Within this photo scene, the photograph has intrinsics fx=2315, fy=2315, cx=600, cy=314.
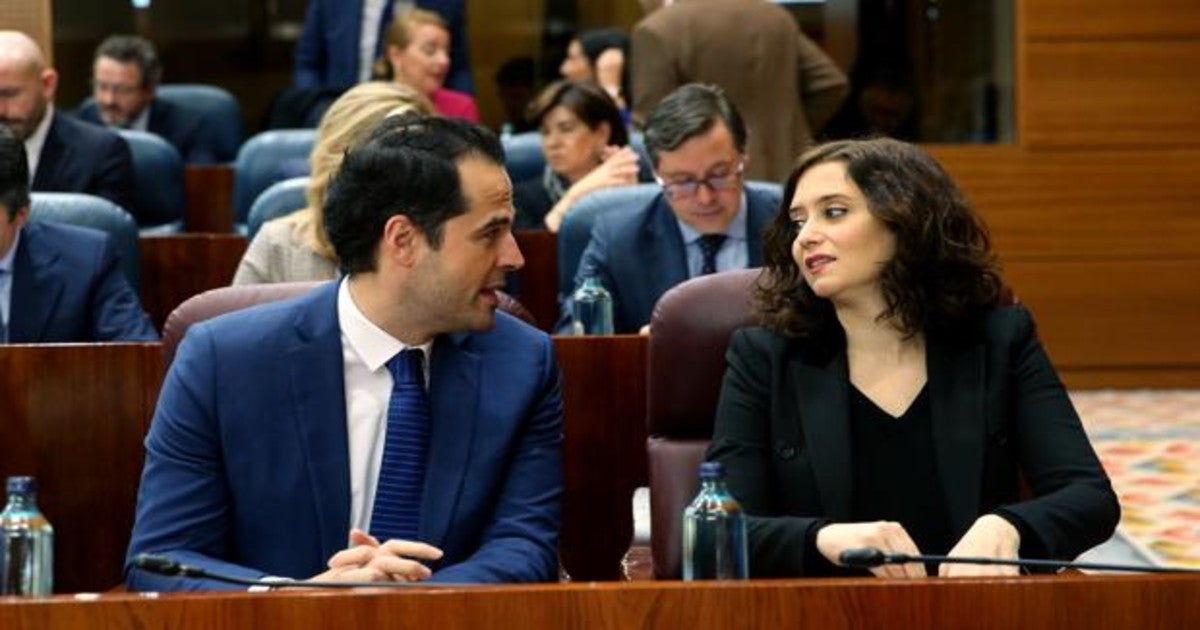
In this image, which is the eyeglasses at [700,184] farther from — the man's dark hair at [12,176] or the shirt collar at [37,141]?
the shirt collar at [37,141]

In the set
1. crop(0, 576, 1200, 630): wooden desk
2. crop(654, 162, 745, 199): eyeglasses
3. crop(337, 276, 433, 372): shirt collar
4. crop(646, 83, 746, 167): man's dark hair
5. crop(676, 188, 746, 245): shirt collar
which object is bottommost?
crop(0, 576, 1200, 630): wooden desk

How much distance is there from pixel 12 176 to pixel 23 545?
1468 mm

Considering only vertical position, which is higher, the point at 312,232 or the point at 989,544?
the point at 312,232

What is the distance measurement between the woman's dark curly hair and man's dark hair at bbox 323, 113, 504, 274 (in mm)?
511

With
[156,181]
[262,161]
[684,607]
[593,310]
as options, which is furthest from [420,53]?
→ [684,607]

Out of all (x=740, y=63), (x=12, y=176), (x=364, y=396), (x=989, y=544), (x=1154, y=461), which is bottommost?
(x=1154, y=461)

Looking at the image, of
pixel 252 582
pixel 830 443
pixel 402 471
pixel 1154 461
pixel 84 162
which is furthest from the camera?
pixel 1154 461

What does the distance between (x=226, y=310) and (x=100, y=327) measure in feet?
4.12

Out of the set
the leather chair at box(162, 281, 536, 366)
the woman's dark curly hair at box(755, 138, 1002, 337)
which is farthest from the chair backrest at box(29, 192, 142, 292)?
the woman's dark curly hair at box(755, 138, 1002, 337)

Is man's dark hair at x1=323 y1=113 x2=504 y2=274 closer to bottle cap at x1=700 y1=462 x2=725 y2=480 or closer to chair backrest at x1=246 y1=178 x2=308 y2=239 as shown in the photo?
bottle cap at x1=700 y1=462 x2=725 y2=480

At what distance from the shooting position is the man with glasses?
5.22 meters

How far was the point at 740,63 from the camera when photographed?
→ 7.54m

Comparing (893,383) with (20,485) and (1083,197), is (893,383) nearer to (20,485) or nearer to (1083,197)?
(20,485)

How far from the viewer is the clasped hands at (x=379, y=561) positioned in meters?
2.93
